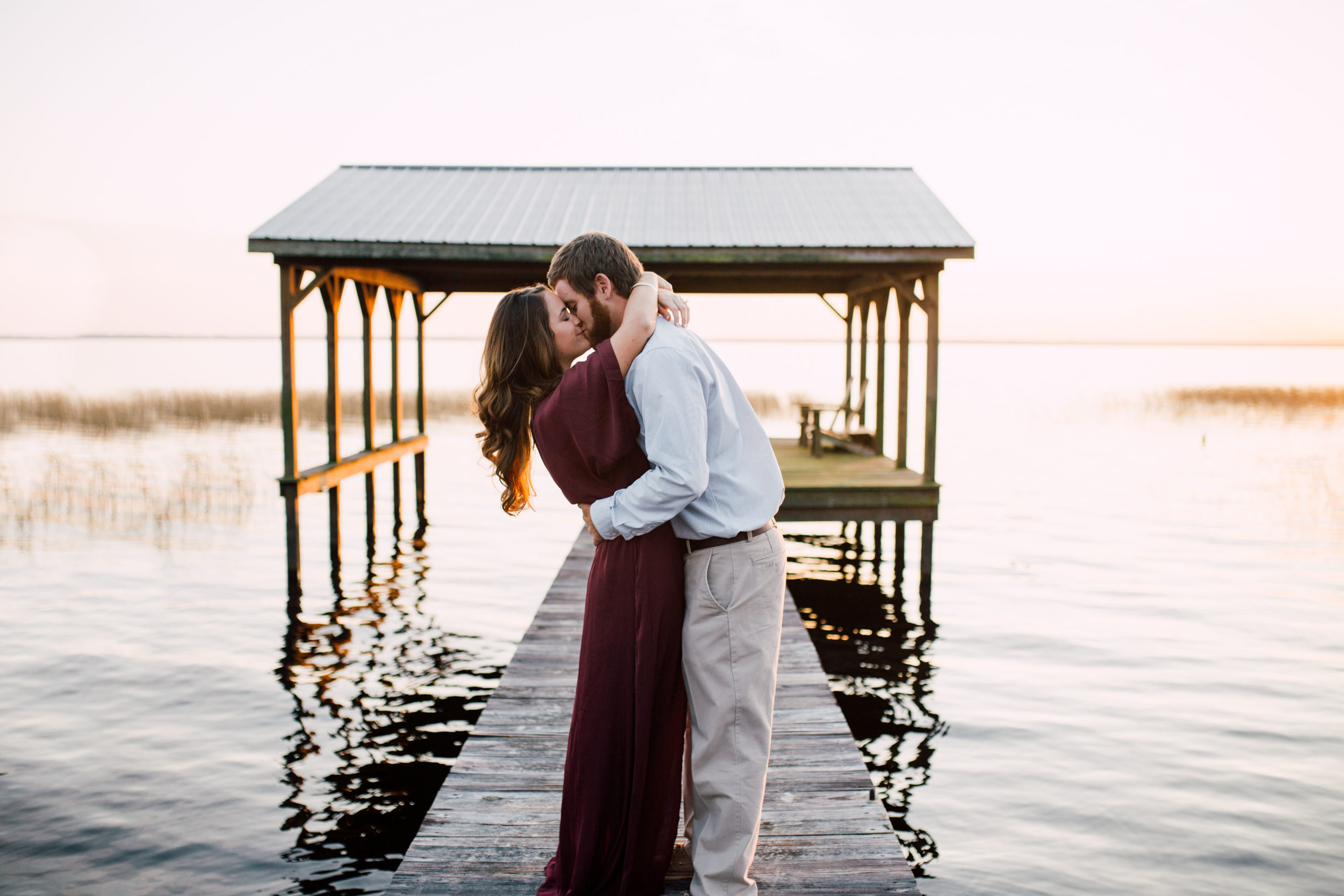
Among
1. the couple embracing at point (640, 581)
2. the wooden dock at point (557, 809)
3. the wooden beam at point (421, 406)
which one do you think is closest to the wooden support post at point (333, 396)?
the wooden beam at point (421, 406)

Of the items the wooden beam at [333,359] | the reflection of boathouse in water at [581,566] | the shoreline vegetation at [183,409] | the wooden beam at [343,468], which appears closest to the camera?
the reflection of boathouse in water at [581,566]

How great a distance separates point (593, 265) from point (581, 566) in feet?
19.7

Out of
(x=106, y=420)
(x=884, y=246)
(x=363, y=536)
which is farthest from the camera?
(x=106, y=420)

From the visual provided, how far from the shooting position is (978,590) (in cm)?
1099

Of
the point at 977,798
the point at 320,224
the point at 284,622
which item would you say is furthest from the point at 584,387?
the point at 284,622

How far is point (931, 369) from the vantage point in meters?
9.21

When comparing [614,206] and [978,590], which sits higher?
[614,206]

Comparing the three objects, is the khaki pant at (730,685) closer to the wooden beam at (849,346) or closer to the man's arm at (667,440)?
the man's arm at (667,440)

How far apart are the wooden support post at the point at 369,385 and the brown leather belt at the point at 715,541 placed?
9.91 metres

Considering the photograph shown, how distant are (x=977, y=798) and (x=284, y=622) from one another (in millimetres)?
6917

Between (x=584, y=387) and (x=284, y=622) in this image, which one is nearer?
(x=584, y=387)

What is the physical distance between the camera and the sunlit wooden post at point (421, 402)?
1477cm

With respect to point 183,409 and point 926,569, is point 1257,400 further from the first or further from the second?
point 183,409

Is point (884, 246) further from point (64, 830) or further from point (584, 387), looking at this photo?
point (64, 830)
